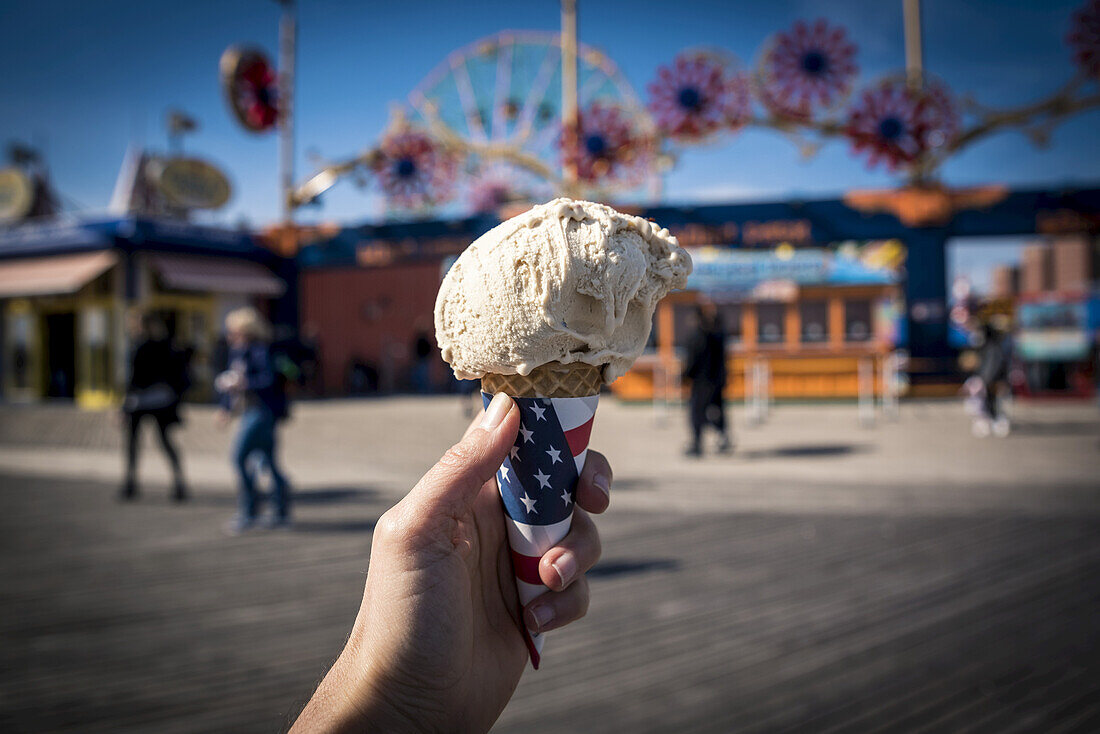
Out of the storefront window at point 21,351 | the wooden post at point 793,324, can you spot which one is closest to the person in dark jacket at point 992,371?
the wooden post at point 793,324

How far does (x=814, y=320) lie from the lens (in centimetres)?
1522

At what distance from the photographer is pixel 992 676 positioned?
3.01 m

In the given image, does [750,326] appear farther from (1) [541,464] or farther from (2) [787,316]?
(1) [541,464]

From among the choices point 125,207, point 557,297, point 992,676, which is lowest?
point 992,676

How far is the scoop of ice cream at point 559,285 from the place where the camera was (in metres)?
1.39

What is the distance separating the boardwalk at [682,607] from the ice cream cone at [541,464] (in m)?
0.48

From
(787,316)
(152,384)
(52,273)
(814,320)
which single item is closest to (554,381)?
(152,384)

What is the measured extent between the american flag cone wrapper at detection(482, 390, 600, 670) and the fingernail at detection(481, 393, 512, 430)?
0.06 metres

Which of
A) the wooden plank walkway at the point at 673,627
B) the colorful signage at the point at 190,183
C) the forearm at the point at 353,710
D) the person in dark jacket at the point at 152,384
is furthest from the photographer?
the colorful signage at the point at 190,183

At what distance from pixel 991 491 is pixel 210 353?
18.0 metres

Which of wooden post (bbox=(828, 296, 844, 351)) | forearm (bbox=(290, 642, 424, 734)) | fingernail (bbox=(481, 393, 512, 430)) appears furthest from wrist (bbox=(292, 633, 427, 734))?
wooden post (bbox=(828, 296, 844, 351))

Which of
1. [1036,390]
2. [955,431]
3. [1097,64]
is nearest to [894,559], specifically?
[1097,64]

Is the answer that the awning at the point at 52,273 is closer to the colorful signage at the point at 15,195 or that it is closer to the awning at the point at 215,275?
the awning at the point at 215,275

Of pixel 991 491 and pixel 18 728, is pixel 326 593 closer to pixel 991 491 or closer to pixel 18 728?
pixel 18 728
